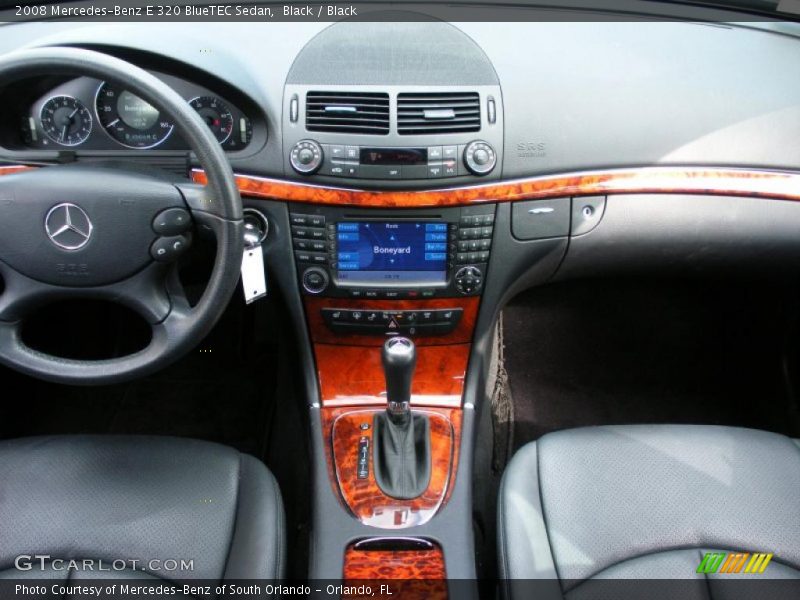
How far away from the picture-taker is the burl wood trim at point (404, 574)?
1.38 m

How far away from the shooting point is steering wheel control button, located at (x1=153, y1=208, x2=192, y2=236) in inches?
47.8

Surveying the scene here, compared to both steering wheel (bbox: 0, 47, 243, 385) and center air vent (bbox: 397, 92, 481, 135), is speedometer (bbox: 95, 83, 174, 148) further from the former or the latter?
center air vent (bbox: 397, 92, 481, 135)

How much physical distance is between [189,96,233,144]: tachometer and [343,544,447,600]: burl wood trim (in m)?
0.89

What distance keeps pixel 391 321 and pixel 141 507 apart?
0.64 meters

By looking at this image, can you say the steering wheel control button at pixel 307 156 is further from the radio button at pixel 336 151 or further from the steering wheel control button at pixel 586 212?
the steering wheel control button at pixel 586 212

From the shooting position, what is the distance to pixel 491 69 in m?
1.48

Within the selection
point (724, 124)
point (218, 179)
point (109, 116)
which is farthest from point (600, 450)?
point (109, 116)

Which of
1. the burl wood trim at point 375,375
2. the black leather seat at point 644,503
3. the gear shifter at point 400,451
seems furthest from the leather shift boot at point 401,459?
the black leather seat at point 644,503

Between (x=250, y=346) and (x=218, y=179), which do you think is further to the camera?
(x=250, y=346)

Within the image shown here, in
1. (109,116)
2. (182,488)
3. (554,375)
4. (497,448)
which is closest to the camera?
(182,488)

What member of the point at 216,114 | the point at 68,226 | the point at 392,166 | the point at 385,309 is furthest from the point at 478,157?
the point at 68,226

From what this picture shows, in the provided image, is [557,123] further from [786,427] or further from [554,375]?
[786,427]

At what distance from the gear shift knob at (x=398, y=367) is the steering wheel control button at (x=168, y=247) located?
0.40 meters

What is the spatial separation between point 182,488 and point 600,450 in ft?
2.60
